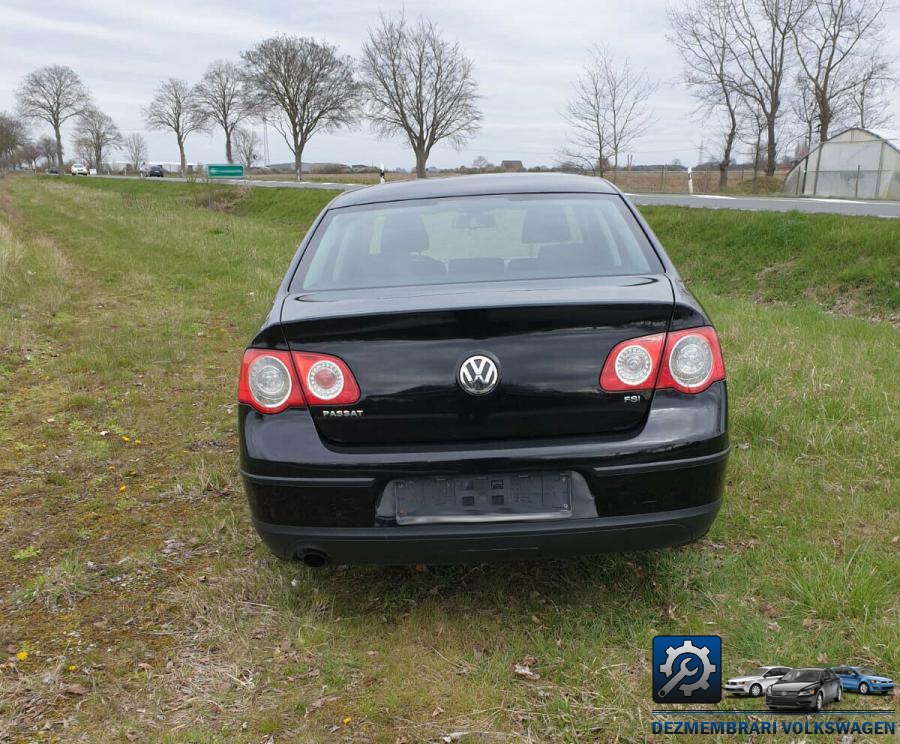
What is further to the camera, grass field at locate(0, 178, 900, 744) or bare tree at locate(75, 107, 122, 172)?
bare tree at locate(75, 107, 122, 172)

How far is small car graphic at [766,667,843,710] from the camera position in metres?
2.40

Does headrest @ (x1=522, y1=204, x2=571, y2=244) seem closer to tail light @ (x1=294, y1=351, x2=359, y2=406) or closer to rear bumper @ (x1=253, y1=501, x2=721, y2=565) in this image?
tail light @ (x1=294, y1=351, x2=359, y2=406)

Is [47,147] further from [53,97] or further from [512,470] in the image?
[512,470]

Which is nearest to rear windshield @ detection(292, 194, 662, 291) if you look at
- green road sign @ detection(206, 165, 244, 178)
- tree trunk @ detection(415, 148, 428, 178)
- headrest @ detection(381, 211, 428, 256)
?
headrest @ detection(381, 211, 428, 256)

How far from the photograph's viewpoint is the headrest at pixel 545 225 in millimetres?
3246

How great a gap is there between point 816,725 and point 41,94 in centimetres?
9679

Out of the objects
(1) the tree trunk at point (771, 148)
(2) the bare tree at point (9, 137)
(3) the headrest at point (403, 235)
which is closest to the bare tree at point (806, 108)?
(1) the tree trunk at point (771, 148)

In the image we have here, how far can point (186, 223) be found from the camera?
72.3 ft

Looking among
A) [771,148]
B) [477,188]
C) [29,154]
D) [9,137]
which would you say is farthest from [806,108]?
[29,154]

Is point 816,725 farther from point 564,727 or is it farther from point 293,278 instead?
point 293,278

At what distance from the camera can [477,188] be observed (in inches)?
140

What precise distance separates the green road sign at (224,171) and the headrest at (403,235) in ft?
96.9

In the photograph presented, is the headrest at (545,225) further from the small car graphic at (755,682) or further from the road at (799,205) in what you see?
the road at (799,205)

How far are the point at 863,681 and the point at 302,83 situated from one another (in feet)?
203
